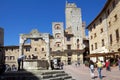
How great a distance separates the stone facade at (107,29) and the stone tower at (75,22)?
15854 mm

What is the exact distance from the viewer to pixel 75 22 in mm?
70438

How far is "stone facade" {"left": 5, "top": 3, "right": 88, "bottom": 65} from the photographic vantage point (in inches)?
2618

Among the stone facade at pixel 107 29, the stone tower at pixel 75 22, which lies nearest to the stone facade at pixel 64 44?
the stone tower at pixel 75 22

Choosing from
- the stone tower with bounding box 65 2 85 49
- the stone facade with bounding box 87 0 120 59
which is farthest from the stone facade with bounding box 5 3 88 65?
the stone facade with bounding box 87 0 120 59

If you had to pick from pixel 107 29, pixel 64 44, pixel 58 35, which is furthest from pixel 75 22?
pixel 107 29

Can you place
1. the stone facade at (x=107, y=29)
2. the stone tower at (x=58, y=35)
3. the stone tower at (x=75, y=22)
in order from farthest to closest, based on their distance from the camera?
the stone tower at (x=75, y=22) < the stone tower at (x=58, y=35) < the stone facade at (x=107, y=29)

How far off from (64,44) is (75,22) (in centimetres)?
813

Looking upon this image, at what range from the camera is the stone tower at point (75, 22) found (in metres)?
69.1

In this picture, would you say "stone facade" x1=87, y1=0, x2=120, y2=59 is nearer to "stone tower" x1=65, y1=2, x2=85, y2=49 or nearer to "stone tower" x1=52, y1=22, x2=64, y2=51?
"stone tower" x1=65, y1=2, x2=85, y2=49

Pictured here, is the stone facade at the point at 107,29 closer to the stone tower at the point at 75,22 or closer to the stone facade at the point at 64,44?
the stone facade at the point at 64,44

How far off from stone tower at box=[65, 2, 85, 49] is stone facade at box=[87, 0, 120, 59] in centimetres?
1585

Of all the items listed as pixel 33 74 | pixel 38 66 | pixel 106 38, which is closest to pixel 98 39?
pixel 106 38

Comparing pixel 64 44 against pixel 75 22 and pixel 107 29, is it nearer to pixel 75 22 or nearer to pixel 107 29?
pixel 75 22

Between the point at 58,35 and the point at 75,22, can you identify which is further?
the point at 75,22
